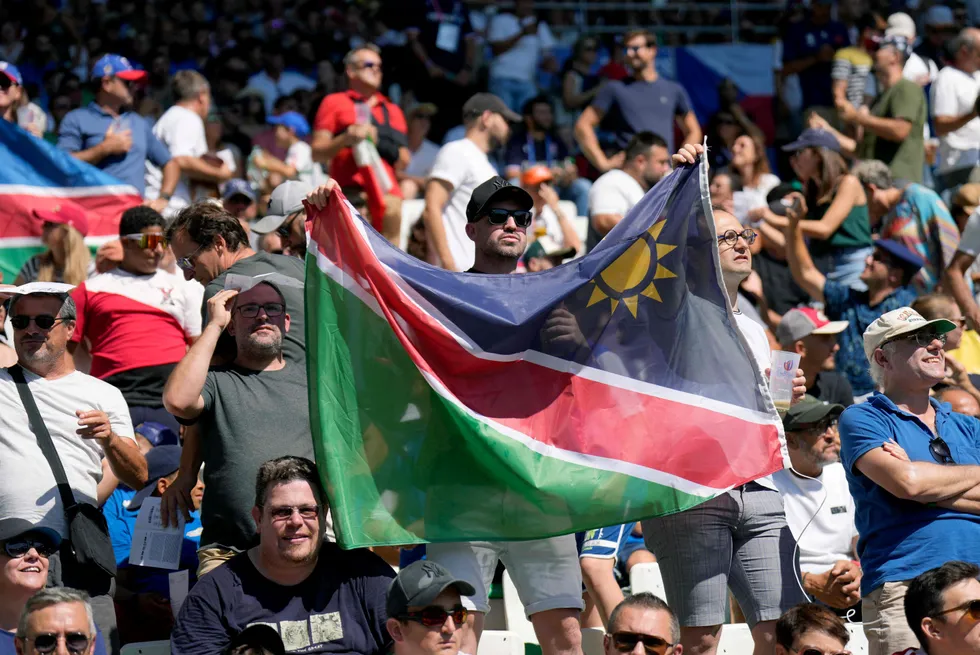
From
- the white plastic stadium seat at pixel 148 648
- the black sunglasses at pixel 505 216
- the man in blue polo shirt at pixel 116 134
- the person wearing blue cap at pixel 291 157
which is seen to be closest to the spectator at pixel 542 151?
the person wearing blue cap at pixel 291 157

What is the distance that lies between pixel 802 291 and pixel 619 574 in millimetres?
3479

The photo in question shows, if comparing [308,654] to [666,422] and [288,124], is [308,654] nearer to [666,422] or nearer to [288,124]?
[666,422]

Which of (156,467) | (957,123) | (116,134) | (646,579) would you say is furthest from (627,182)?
(156,467)

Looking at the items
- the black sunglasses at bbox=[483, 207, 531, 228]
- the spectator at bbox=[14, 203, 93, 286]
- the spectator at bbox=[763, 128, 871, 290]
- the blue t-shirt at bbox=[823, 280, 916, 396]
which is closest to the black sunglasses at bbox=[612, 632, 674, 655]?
the black sunglasses at bbox=[483, 207, 531, 228]

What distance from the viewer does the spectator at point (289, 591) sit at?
18.1 feet

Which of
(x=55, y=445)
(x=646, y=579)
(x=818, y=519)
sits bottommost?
(x=646, y=579)

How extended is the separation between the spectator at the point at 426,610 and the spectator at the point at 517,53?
10480 millimetres

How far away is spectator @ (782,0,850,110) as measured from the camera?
50.3 ft

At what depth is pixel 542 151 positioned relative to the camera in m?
15.0

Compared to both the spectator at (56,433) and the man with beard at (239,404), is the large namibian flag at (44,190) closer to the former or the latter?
the spectator at (56,433)

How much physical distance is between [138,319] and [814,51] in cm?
942

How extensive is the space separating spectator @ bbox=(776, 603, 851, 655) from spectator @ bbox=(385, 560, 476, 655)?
1.33 meters

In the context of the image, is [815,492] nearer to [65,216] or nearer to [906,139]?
[65,216]

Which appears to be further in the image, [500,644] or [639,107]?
[639,107]
